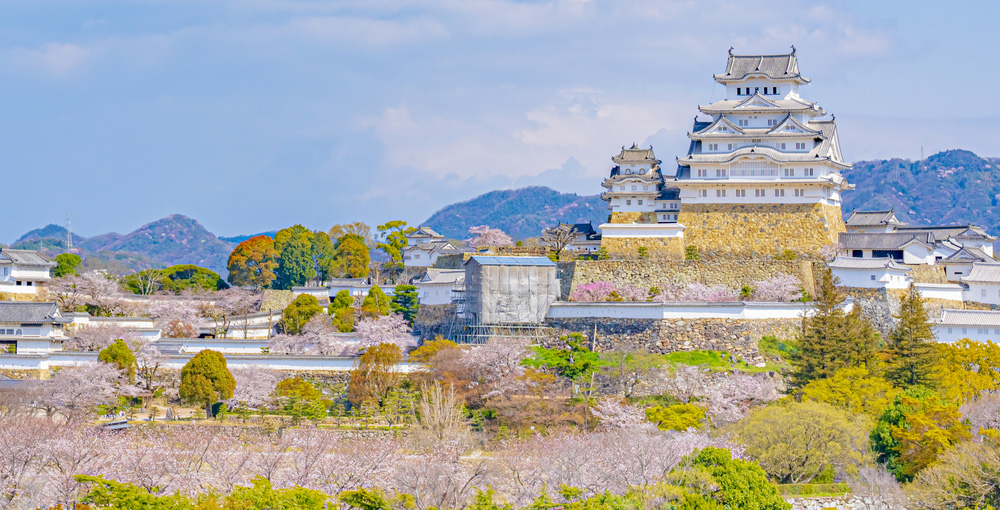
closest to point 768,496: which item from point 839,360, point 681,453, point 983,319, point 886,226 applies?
point 681,453

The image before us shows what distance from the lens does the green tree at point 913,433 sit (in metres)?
29.2

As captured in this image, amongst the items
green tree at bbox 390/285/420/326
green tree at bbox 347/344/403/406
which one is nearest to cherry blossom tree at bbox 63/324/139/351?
green tree at bbox 390/285/420/326

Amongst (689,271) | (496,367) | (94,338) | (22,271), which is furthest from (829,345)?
(22,271)

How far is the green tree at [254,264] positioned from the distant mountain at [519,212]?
110 metres

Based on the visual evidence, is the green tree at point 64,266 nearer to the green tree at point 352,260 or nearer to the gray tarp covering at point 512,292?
the green tree at point 352,260

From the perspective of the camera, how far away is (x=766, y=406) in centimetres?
3459

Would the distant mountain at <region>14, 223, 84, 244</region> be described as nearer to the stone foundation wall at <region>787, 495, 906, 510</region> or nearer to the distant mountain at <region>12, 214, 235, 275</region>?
Result: the distant mountain at <region>12, 214, 235, 275</region>

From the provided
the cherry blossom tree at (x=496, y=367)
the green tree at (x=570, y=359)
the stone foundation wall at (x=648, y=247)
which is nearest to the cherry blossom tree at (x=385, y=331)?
the cherry blossom tree at (x=496, y=367)

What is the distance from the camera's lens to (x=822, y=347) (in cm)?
3619

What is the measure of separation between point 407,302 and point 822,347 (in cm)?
1883

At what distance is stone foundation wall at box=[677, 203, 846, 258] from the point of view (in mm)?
45500

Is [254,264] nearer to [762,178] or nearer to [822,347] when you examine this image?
[762,178]

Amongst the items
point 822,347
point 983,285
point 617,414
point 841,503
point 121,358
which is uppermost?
point 983,285

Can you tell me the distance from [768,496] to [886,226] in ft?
83.3
